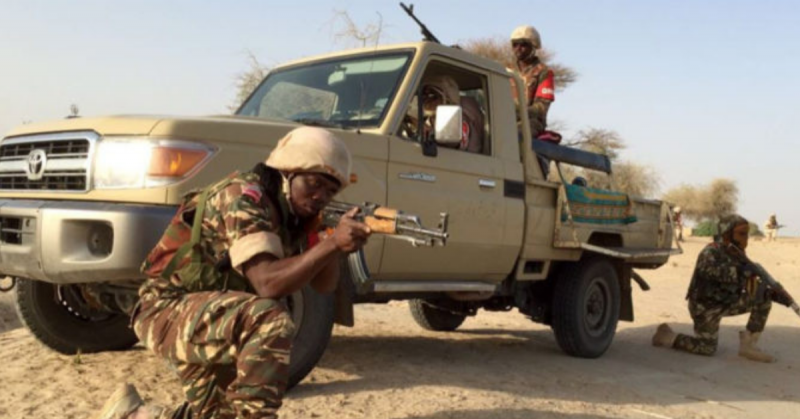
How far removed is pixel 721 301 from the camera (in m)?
7.22

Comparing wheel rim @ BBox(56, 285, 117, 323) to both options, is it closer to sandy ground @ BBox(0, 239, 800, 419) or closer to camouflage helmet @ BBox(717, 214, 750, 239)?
sandy ground @ BBox(0, 239, 800, 419)

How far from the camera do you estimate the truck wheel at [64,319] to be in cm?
446

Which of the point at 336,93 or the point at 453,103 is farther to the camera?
the point at 453,103

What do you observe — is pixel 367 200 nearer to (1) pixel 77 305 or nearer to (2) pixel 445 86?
(2) pixel 445 86

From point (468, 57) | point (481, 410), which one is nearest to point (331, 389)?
point (481, 410)

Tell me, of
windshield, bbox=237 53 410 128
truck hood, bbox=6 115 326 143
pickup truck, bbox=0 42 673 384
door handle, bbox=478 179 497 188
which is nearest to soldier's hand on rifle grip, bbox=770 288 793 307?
pickup truck, bbox=0 42 673 384

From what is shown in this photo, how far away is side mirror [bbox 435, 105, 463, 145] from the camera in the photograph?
446 centimetres

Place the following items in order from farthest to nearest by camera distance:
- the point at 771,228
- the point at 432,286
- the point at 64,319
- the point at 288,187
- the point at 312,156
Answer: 1. the point at 771,228
2. the point at 432,286
3. the point at 64,319
4. the point at 288,187
5. the point at 312,156

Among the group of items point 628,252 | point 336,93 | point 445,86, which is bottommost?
point 628,252

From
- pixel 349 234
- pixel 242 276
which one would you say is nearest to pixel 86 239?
pixel 242 276

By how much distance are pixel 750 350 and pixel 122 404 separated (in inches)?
233

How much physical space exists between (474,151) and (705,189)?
5719cm

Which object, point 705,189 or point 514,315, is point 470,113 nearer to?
point 514,315

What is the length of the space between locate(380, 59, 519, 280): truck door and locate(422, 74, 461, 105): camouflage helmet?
0.06ft
